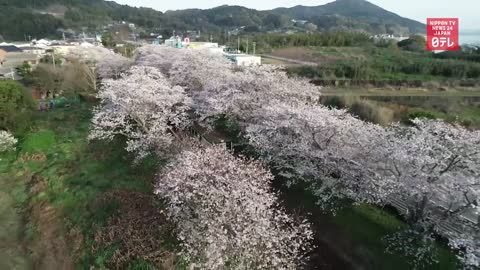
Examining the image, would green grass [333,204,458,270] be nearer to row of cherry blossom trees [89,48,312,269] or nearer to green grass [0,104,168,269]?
row of cherry blossom trees [89,48,312,269]

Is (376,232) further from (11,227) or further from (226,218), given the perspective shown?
(11,227)

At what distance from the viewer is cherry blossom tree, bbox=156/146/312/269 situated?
10.6m

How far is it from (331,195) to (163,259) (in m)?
7.18

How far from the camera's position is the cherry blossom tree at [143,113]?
20269 mm

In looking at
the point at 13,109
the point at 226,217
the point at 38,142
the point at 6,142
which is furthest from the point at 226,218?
the point at 13,109

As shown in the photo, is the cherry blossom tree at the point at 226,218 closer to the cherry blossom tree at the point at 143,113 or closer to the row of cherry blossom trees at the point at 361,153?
the row of cherry blossom trees at the point at 361,153

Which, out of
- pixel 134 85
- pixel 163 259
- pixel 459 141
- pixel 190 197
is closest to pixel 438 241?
pixel 459 141

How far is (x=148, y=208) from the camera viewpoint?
15.6 meters

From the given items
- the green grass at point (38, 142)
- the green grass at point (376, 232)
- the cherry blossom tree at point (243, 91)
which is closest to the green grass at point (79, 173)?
the green grass at point (38, 142)

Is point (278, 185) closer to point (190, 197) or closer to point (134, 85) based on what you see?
point (190, 197)

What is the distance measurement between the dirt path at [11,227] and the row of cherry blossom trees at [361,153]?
37.3 feet

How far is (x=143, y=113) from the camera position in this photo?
21.4 metres

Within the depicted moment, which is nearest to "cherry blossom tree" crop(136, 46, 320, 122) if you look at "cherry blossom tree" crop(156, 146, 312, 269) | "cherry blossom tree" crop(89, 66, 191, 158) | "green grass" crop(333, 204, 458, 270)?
"cherry blossom tree" crop(89, 66, 191, 158)

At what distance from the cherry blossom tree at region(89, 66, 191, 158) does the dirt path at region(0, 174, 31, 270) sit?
5103mm
